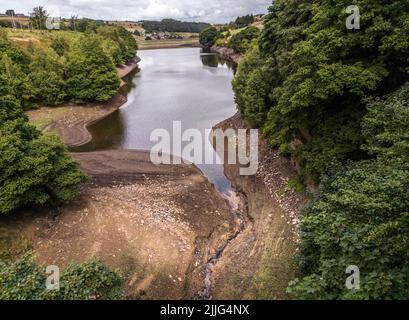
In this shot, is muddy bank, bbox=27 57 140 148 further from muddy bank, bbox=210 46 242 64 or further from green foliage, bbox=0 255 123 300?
muddy bank, bbox=210 46 242 64

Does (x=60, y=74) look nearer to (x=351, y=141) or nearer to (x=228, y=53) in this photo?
(x=351, y=141)

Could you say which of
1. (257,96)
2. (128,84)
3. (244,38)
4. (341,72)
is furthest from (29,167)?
(244,38)

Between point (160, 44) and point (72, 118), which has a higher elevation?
point (160, 44)

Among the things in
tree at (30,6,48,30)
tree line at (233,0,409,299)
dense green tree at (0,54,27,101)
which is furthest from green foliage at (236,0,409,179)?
tree at (30,6,48,30)

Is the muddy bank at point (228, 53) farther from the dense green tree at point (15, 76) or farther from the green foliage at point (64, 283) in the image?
the green foliage at point (64, 283)

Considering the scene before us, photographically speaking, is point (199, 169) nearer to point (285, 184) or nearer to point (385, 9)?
point (285, 184)

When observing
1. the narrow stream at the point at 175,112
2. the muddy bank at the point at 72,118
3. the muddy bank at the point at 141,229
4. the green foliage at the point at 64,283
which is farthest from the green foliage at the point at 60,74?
the green foliage at the point at 64,283

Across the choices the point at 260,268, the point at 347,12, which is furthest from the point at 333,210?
the point at 347,12
